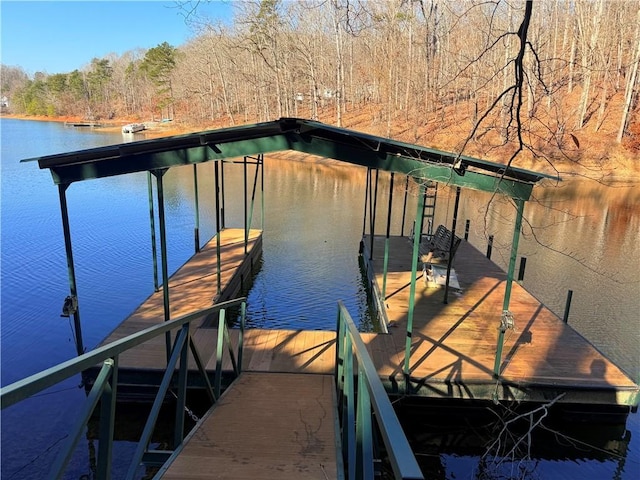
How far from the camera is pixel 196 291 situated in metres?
8.85

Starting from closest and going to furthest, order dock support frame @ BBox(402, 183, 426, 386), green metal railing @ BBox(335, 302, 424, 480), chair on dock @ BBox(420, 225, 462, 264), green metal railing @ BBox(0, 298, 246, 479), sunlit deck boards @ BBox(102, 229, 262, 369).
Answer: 1. green metal railing @ BBox(335, 302, 424, 480)
2. green metal railing @ BBox(0, 298, 246, 479)
3. dock support frame @ BBox(402, 183, 426, 386)
4. sunlit deck boards @ BBox(102, 229, 262, 369)
5. chair on dock @ BBox(420, 225, 462, 264)

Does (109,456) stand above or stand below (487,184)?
below

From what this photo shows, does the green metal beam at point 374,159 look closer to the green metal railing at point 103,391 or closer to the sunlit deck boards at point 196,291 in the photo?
the green metal railing at point 103,391

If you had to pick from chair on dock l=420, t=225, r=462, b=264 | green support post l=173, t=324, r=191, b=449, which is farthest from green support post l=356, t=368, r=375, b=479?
chair on dock l=420, t=225, r=462, b=264

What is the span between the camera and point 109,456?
223 centimetres

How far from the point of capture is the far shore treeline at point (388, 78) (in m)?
9.67

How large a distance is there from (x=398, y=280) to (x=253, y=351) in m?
4.42

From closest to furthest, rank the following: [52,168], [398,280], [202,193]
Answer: [52,168] → [398,280] → [202,193]

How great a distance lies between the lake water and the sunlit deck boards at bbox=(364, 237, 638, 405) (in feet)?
2.09

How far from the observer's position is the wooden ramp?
285cm

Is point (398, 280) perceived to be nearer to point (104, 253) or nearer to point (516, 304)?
point (516, 304)

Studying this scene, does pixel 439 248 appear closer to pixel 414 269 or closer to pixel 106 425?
pixel 414 269

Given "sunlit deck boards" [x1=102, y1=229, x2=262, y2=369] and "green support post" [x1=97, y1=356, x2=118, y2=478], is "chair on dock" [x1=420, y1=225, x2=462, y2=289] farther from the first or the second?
"green support post" [x1=97, y1=356, x2=118, y2=478]

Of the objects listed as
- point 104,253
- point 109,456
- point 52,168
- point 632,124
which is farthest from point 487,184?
point 632,124
